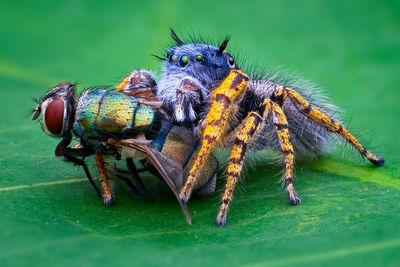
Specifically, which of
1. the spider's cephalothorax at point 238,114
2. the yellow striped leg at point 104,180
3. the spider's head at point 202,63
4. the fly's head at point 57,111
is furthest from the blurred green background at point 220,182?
the spider's head at point 202,63

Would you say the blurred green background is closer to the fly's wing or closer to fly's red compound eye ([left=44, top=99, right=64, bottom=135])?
the fly's wing

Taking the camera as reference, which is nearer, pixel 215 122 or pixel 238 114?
pixel 215 122

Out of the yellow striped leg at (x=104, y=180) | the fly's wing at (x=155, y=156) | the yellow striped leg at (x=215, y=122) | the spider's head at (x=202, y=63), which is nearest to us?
the fly's wing at (x=155, y=156)

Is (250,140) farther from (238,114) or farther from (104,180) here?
(104,180)

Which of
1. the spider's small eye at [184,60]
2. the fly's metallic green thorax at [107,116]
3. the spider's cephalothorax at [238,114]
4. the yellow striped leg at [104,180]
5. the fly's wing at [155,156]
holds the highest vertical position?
the spider's small eye at [184,60]

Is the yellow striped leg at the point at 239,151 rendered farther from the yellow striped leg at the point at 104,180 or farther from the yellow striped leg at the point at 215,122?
the yellow striped leg at the point at 104,180

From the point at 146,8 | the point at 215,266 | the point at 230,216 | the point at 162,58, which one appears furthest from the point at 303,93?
the point at 146,8

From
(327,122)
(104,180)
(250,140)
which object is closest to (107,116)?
(104,180)
